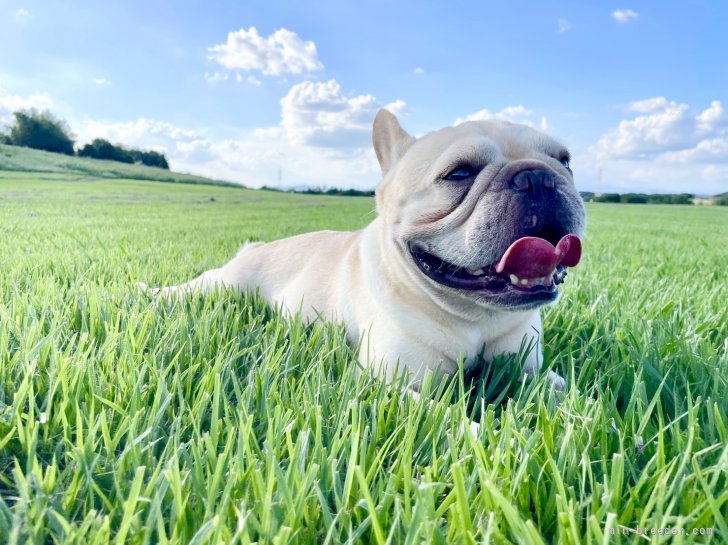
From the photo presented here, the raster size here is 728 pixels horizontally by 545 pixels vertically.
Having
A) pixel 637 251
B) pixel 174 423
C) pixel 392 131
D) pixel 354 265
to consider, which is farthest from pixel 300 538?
pixel 637 251

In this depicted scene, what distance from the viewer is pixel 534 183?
7.29ft

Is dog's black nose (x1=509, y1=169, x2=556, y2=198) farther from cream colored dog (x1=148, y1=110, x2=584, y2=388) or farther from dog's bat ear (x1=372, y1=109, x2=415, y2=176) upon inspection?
dog's bat ear (x1=372, y1=109, x2=415, y2=176)

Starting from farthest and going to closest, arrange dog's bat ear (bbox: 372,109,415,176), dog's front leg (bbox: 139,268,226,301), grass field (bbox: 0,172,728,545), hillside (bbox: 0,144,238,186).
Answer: hillside (bbox: 0,144,238,186), dog's front leg (bbox: 139,268,226,301), dog's bat ear (bbox: 372,109,415,176), grass field (bbox: 0,172,728,545)

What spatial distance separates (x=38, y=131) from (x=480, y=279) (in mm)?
Result: 24261

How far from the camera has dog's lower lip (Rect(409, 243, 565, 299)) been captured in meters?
2.25

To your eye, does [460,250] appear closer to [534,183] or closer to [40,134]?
[534,183]

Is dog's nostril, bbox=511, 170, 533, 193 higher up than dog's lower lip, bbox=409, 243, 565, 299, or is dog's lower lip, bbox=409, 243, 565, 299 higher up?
dog's nostril, bbox=511, 170, 533, 193

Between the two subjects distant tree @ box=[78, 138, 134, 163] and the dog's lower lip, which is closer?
the dog's lower lip

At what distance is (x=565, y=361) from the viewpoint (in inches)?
105

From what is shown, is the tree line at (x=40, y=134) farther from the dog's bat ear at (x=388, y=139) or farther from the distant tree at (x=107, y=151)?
the dog's bat ear at (x=388, y=139)

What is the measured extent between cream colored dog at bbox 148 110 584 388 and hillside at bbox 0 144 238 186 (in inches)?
454

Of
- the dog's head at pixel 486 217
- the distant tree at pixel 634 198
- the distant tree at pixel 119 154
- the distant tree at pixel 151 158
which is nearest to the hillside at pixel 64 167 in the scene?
the distant tree at pixel 119 154

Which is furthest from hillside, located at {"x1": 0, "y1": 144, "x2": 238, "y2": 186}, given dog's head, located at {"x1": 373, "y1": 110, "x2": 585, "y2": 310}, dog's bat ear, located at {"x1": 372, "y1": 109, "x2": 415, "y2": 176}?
dog's head, located at {"x1": 373, "y1": 110, "x2": 585, "y2": 310}

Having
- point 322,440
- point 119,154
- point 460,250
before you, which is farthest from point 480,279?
point 119,154
